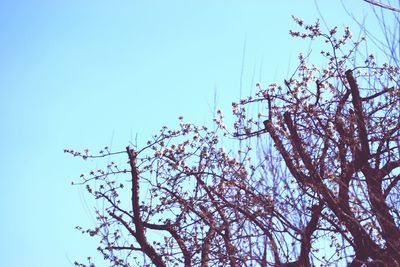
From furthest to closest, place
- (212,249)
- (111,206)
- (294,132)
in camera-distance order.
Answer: (111,206) → (212,249) → (294,132)

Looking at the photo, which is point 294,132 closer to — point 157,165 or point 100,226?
point 157,165

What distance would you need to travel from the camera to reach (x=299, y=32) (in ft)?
24.8

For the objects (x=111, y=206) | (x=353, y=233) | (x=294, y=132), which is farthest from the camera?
(x=111, y=206)

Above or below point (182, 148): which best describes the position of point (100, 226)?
below

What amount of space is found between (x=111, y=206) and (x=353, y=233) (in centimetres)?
434

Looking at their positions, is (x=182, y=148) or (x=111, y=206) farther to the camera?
(x=182, y=148)

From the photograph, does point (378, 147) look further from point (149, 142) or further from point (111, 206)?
point (111, 206)

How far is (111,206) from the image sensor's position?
26.6 feet

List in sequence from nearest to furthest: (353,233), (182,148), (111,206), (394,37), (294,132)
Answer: (394,37), (353,233), (294,132), (111,206), (182,148)

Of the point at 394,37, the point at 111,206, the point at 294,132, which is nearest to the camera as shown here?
the point at 394,37

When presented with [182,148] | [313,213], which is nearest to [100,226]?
[182,148]

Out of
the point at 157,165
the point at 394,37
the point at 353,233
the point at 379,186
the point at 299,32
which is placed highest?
the point at 299,32

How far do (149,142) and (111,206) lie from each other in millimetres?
1280

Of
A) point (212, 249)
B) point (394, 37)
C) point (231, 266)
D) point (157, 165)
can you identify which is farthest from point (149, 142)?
point (394, 37)
